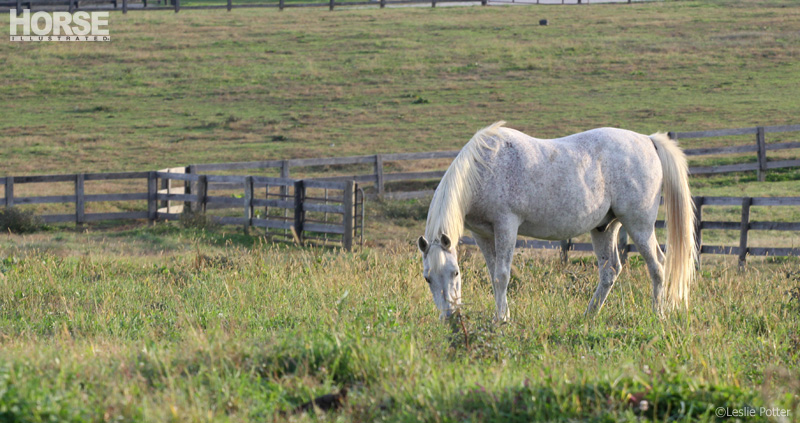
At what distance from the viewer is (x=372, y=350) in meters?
4.00

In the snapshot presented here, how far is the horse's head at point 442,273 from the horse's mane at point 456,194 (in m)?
0.13

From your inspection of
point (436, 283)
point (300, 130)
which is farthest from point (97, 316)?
point (300, 130)

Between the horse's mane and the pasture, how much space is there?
65cm

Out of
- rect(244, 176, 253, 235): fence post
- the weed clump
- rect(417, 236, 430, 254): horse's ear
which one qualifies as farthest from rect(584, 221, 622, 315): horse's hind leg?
the weed clump

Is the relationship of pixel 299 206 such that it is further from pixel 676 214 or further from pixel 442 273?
pixel 442 273

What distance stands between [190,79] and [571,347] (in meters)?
31.5

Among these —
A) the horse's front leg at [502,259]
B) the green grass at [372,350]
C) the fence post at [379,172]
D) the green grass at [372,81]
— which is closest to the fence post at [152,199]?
the fence post at [379,172]

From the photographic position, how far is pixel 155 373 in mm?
3908

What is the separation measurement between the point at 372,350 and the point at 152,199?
12995 mm

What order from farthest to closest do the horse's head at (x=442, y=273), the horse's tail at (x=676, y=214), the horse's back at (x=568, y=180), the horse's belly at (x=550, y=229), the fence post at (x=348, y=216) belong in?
the fence post at (x=348, y=216) < the horse's tail at (x=676, y=214) < the horse's belly at (x=550, y=229) < the horse's back at (x=568, y=180) < the horse's head at (x=442, y=273)

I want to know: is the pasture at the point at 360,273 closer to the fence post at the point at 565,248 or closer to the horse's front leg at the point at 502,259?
the horse's front leg at the point at 502,259

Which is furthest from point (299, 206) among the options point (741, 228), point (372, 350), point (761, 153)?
point (761, 153)

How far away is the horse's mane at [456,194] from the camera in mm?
5625

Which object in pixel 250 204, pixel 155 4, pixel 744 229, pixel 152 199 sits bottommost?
pixel 152 199
